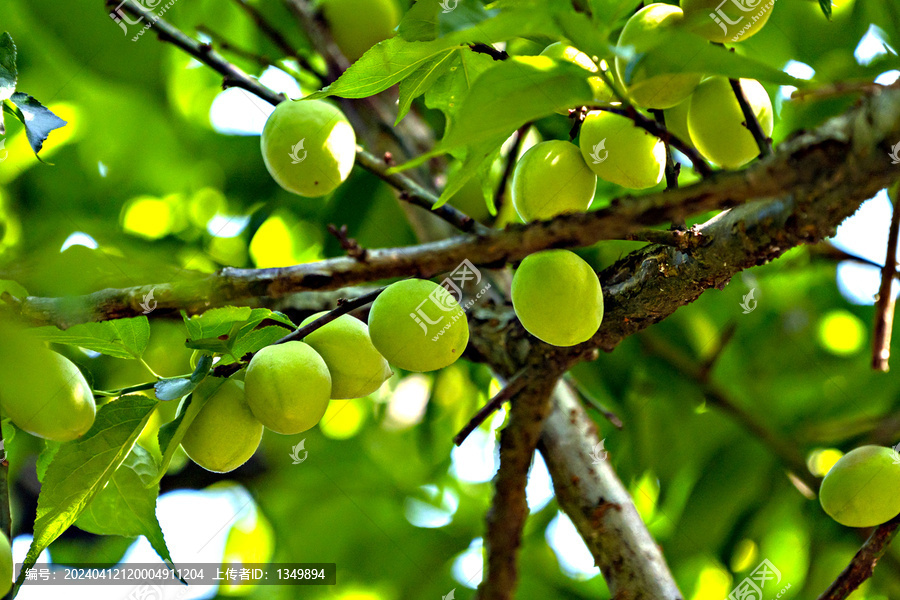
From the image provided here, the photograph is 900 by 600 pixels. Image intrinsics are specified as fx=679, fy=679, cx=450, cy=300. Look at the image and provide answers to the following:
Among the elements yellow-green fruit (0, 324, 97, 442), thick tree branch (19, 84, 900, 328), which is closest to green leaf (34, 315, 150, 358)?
yellow-green fruit (0, 324, 97, 442)

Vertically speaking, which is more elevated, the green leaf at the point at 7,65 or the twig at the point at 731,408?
the green leaf at the point at 7,65

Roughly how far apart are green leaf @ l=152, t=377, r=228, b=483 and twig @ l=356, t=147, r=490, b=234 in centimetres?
37

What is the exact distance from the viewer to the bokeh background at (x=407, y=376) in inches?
70.4

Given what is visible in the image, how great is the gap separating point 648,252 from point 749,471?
1.20 m

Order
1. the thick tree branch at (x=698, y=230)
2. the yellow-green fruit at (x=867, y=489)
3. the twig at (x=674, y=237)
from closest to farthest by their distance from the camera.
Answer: the thick tree branch at (x=698, y=230) < the twig at (x=674, y=237) < the yellow-green fruit at (x=867, y=489)

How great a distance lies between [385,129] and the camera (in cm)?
176

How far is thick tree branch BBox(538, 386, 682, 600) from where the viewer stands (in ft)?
3.79

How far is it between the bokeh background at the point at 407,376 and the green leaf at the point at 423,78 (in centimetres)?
63

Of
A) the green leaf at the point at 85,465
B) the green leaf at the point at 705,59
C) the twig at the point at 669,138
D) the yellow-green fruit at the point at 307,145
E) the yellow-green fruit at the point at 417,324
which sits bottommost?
the green leaf at the point at 85,465

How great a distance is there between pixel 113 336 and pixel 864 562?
108 centimetres

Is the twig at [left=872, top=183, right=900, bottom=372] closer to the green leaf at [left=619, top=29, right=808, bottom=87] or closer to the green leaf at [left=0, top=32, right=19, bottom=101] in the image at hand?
the green leaf at [left=619, top=29, right=808, bottom=87]

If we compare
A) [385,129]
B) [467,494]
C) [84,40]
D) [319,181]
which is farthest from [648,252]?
[84,40]

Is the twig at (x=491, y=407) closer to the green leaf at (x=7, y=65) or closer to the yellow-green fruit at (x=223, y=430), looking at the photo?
the yellow-green fruit at (x=223, y=430)

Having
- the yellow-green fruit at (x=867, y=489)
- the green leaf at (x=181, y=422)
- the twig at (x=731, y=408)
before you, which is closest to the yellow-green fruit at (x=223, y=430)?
the green leaf at (x=181, y=422)
